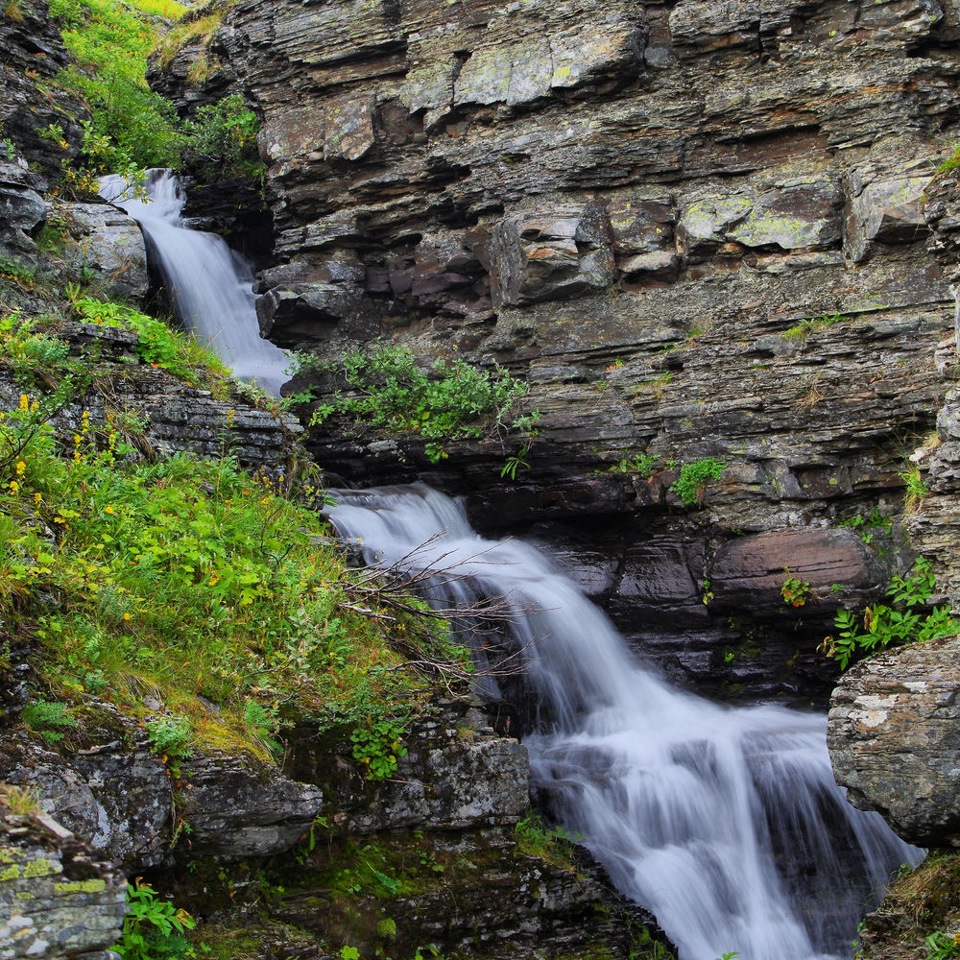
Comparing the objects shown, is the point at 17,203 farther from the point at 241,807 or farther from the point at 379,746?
the point at 241,807

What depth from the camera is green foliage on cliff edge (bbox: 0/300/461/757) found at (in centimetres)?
516

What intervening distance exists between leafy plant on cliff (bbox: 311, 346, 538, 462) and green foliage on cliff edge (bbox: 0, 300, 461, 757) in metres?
3.66

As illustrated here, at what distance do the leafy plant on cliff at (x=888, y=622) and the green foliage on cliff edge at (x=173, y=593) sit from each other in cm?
410

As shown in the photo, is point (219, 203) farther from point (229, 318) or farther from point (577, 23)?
point (577, 23)

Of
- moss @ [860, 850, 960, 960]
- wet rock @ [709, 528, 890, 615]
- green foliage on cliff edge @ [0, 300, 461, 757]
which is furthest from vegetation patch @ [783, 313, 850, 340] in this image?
moss @ [860, 850, 960, 960]

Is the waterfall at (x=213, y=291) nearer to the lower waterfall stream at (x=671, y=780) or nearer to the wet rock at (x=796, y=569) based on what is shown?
the lower waterfall stream at (x=671, y=780)

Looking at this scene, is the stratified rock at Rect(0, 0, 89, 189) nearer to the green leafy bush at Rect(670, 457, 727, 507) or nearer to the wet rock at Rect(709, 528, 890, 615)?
the green leafy bush at Rect(670, 457, 727, 507)

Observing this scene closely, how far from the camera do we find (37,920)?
3.47 meters

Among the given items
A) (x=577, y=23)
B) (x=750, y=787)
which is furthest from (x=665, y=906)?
(x=577, y=23)

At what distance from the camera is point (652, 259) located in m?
11.6

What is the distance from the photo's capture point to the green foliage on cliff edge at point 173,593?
5160 mm

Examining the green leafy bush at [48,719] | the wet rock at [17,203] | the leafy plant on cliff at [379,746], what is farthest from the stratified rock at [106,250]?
the green leafy bush at [48,719]

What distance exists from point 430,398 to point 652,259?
3.12 m

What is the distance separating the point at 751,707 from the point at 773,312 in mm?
4340
